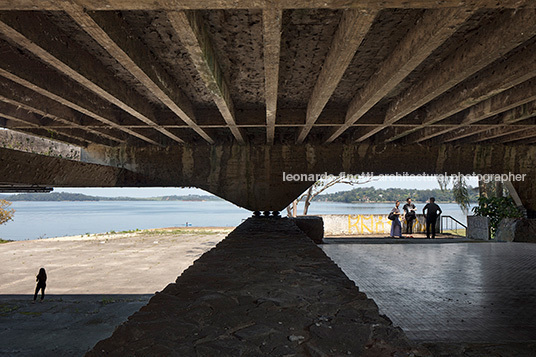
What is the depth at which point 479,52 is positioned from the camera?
308cm

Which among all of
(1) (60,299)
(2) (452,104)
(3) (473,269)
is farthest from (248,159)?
(3) (473,269)

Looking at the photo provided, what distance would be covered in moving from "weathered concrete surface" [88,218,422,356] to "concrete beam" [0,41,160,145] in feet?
9.34

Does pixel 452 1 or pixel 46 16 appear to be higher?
pixel 46 16

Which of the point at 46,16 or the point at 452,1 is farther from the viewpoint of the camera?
the point at 46,16

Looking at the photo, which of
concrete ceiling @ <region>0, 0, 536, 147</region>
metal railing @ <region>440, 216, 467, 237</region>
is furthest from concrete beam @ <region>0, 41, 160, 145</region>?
metal railing @ <region>440, 216, 467, 237</region>

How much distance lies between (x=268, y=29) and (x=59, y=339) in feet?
18.6

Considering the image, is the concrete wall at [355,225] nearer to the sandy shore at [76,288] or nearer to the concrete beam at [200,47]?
the sandy shore at [76,288]

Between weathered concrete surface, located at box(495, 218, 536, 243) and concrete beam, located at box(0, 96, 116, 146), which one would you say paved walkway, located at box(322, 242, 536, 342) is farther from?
concrete beam, located at box(0, 96, 116, 146)

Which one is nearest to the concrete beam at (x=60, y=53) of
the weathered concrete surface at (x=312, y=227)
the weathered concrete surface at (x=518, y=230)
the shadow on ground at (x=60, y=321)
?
the shadow on ground at (x=60, y=321)

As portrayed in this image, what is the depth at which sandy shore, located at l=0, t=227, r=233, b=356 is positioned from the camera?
5.23 m

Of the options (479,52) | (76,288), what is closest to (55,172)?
(76,288)

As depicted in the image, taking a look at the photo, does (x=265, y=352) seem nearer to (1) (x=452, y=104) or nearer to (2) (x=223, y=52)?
(2) (x=223, y=52)

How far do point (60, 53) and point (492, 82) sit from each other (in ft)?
15.8

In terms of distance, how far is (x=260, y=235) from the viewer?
536cm
